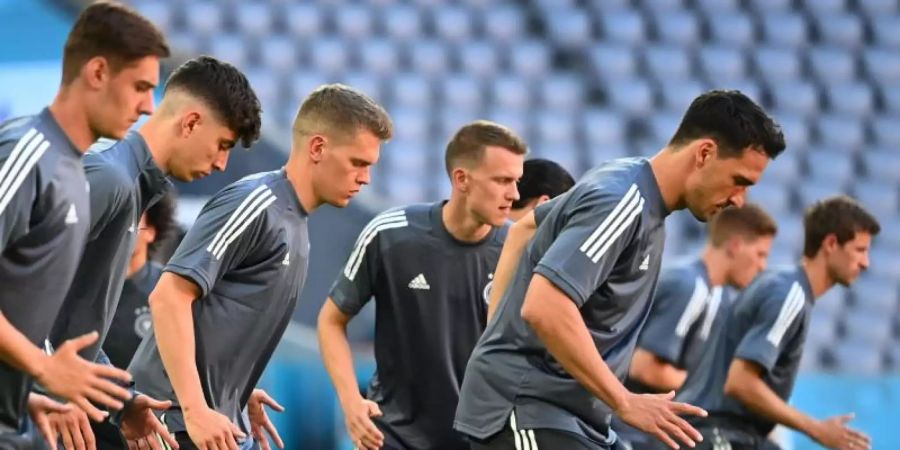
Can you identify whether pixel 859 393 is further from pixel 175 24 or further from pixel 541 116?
pixel 175 24

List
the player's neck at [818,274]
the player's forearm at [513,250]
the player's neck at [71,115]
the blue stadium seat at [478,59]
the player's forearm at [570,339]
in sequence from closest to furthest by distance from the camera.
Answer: the player's neck at [71,115]
the player's forearm at [570,339]
the player's forearm at [513,250]
the player's neck at [818,274]
the blue stadium seat at [478,59]

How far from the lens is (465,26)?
13.6 meters

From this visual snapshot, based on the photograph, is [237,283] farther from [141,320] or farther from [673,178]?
[141,320]

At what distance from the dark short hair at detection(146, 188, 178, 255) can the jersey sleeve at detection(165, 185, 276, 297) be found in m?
1.80

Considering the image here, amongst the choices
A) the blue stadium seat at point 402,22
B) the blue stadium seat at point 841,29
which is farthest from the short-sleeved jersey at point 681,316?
the blue stadium seat at point 841,29

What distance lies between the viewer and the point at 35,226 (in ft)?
11.7

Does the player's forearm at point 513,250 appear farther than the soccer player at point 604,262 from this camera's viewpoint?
Yes

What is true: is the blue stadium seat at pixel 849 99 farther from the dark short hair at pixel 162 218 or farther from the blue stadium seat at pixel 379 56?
the dark short hair at pixel 162 218

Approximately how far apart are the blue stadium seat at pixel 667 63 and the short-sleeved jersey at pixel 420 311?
8.21m

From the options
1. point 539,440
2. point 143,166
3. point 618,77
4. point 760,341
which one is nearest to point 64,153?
point 143,166

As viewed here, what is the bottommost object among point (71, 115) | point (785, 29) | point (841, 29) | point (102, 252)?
point (102, 252)

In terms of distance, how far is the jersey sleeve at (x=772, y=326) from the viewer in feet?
21.3

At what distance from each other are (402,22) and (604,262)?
9.38 metres

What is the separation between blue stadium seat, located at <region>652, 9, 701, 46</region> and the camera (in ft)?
45.6
